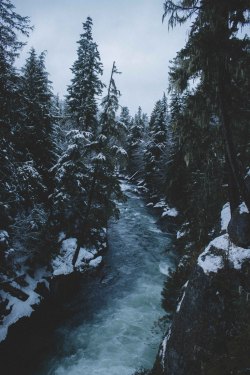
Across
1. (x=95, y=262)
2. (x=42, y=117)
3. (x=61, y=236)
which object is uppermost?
(x=42, y=117)

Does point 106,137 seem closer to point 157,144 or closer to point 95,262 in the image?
point 95,262

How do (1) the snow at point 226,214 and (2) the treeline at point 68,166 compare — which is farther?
(2) the treeline at point 68,166

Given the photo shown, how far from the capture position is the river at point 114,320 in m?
Answer: 11.5

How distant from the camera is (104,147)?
17.8 m

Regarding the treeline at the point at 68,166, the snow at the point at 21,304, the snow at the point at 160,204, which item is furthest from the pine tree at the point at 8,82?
the snow at the point at 160,204

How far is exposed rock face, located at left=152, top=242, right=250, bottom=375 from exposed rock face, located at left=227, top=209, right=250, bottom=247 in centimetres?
54

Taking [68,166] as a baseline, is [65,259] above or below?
below

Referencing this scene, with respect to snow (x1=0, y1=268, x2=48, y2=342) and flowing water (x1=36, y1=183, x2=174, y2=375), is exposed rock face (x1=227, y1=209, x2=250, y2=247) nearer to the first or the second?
flowing water (x1=36, y1=183, x2=174, y2=375)

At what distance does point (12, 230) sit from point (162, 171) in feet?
99.0

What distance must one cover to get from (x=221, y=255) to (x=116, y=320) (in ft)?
26.5

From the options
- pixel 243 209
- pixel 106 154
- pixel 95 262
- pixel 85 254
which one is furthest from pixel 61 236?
pixel 243 209

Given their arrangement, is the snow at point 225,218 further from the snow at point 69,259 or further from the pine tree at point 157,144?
the pine tree at point 157,144

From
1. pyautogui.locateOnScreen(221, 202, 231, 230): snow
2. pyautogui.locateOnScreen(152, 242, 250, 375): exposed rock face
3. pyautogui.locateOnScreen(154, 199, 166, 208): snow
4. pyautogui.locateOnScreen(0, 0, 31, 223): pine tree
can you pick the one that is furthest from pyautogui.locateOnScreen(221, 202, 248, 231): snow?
pyautogui.locateOnScreen(154, 199, 166, 208): snow

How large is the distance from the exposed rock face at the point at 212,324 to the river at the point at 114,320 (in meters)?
3.39
